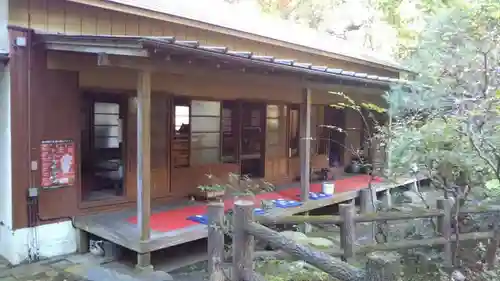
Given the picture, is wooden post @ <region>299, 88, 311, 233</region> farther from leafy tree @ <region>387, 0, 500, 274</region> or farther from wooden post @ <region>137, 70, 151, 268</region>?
wooden post @ <region>137, 70, 151, 268</region>

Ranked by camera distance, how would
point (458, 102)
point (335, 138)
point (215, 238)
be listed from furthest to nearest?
point (335, 138), point (458, 102), point (215, 238)

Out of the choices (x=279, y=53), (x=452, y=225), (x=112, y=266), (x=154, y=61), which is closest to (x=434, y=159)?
(x=452, y=225)

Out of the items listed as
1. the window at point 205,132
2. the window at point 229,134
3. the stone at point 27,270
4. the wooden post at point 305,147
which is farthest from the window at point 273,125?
the stone at point 27,270

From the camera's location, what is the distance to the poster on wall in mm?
6164

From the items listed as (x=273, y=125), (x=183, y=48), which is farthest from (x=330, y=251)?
(x=273, y=125)

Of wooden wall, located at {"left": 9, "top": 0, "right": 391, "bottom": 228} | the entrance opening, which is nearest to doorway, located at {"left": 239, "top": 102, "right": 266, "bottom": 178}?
wooden wall, located at {"left": 9, "top": 0, "right": 391, "bottom": 228}

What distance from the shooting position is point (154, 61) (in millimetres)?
5492

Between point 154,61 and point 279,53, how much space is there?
568cm

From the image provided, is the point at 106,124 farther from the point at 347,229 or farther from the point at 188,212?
the point at 347,229

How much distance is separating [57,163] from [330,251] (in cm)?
402

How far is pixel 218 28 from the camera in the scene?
8906mm

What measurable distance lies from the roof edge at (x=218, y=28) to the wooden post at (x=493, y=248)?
7.91ft

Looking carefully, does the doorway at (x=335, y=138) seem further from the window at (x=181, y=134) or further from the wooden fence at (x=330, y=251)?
the wooden fence at (x=330, y=251)

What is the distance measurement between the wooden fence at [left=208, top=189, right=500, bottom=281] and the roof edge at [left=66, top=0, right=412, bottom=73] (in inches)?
91.8
